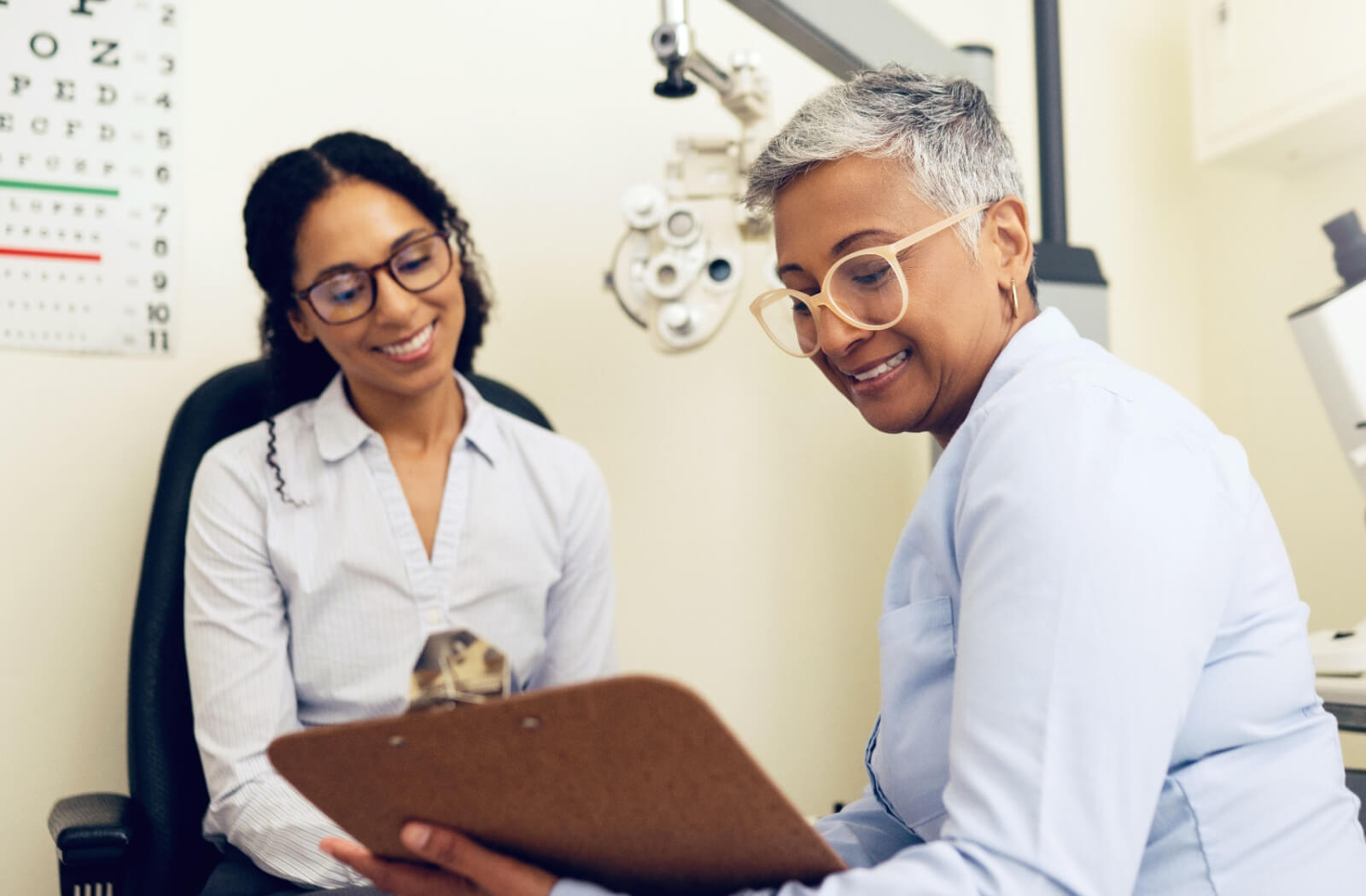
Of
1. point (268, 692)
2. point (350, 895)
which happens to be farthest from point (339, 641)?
point (350, 895)

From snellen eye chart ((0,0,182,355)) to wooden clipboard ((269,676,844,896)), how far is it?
122 centimetres

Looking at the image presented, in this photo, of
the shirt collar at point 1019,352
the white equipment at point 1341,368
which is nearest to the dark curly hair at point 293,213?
the shirt collar at point 1019,352

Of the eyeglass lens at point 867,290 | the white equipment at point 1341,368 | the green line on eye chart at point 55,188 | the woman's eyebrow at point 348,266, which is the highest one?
the green line on eye chart at point 55,188

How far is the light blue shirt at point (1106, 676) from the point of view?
671mm

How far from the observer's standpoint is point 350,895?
3.69 feet

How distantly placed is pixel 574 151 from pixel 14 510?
105 centimetres

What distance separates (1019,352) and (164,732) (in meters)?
1.08

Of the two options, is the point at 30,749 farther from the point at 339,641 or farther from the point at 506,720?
the point at 506,720

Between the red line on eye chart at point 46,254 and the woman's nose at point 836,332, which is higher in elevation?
the red line on eye chart at point 46,254

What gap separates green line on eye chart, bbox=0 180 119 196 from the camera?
5.51ft

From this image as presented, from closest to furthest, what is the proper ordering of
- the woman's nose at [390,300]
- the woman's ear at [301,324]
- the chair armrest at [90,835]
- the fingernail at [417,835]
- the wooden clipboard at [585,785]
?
the wooden clipboard at [585,785] < the fingernail at [417,835] < the chair armrest at [90,835] < the woman's nose at [390,300] < the woman's ear at [301,324]

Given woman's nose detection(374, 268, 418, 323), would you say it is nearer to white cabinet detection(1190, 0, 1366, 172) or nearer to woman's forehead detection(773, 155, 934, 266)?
woman's forehead detection(773, 155, 934, 266)

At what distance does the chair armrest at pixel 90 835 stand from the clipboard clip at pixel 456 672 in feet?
2.07

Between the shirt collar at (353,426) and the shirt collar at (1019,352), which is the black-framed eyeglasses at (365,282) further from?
the shirt collar at (1019,352)
